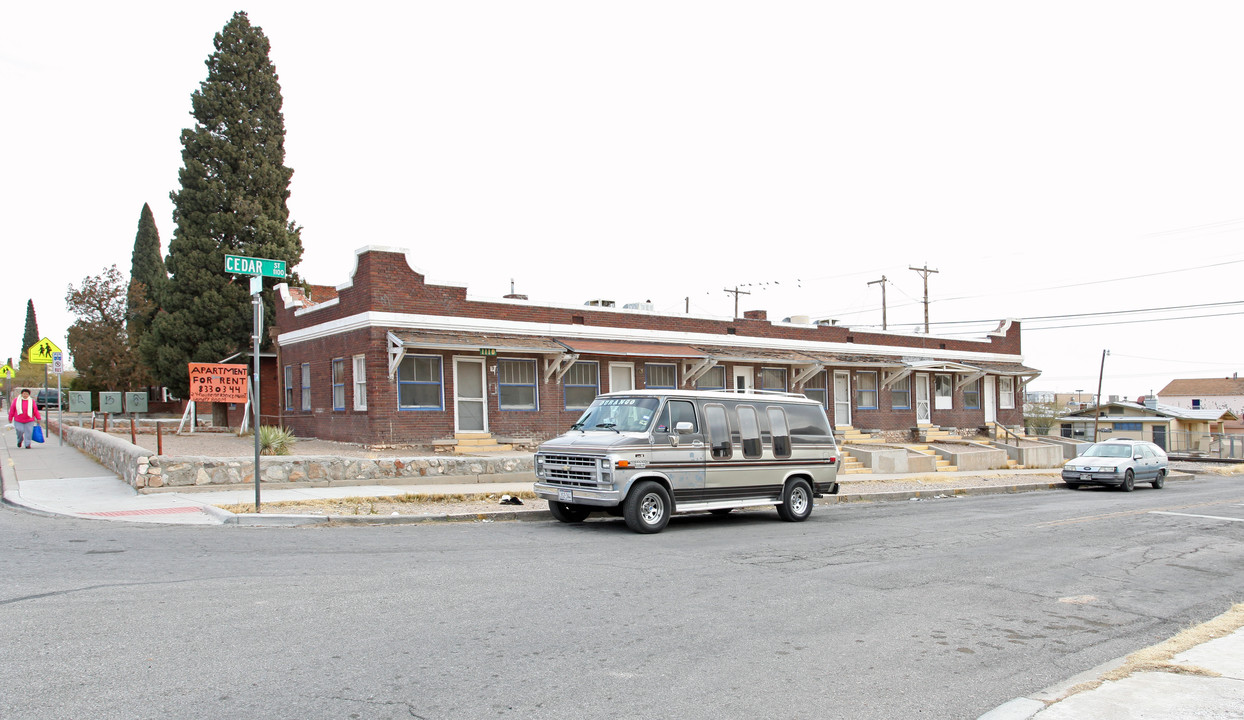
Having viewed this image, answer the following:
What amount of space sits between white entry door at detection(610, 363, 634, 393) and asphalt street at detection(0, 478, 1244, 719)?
580 inches

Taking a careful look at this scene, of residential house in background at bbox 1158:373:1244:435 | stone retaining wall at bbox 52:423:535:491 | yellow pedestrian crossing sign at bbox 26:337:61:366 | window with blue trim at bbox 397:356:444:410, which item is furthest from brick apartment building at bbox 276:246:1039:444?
residential house in background at bbox 1158:373:1244:435

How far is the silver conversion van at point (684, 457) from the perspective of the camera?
12.3 metres

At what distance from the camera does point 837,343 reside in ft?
114

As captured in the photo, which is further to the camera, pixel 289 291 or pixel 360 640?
pixel 289 291

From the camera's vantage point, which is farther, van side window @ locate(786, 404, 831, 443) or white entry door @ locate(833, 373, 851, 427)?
white entry door @ locate(833, 373, 851, 427)

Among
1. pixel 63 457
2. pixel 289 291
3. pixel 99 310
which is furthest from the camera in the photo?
pixel 99 310

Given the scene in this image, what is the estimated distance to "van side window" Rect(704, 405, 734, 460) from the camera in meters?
13.5

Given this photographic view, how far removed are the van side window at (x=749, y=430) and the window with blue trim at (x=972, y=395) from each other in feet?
93.4

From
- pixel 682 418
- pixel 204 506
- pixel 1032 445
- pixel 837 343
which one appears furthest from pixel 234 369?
pixel 1032 445

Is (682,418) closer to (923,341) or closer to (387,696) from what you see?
(387,696)

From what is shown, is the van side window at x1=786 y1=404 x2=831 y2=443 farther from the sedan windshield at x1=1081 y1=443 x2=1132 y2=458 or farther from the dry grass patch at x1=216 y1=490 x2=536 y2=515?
the sedan windshield at x1=1081 y1=443 x2=1132 y2=458

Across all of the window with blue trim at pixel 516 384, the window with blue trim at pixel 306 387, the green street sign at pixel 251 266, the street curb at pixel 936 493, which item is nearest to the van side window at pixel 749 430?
the street curb at pixel 936 493

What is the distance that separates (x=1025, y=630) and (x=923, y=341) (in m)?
32.6

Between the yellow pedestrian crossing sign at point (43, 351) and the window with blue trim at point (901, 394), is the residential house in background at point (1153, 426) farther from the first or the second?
the yellow pedestrian crossing sign at point (43, 351)
